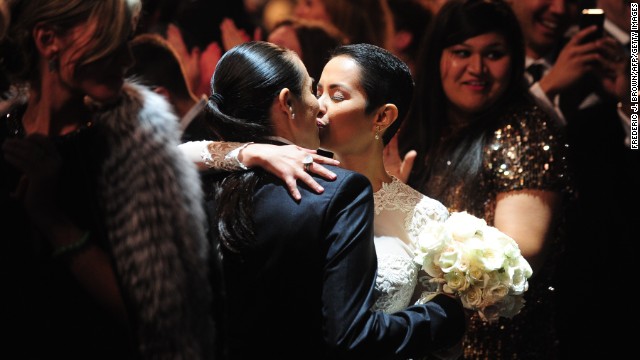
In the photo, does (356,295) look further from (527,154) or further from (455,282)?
(527,154)

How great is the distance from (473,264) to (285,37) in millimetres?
1395

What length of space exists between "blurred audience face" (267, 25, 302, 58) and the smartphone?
3.19ft

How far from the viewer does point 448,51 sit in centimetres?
256

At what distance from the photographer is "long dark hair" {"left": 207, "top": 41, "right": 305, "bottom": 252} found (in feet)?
5.37

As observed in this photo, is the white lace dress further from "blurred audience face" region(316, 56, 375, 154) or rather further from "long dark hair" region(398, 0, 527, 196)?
"long dark hair" region(398, 0, 527, 196)

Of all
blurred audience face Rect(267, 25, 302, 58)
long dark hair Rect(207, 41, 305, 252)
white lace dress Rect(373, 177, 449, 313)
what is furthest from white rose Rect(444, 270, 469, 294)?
blurred audience face Rect(267, 25, 302, 58)

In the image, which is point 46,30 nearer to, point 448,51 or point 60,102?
point 60,102

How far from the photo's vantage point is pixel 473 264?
1.82 meters

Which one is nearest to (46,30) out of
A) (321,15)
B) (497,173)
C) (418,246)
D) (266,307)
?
(266,307)

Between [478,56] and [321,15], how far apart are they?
697mm

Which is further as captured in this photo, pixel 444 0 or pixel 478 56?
pixel 444 0

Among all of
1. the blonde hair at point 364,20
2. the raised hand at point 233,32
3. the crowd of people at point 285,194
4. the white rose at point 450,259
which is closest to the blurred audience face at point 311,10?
the blonde hair at point 364,20

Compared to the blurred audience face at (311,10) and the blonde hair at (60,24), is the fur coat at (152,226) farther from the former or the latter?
the blurred audience face at (311,10)

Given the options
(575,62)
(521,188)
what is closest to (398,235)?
(521,188)
